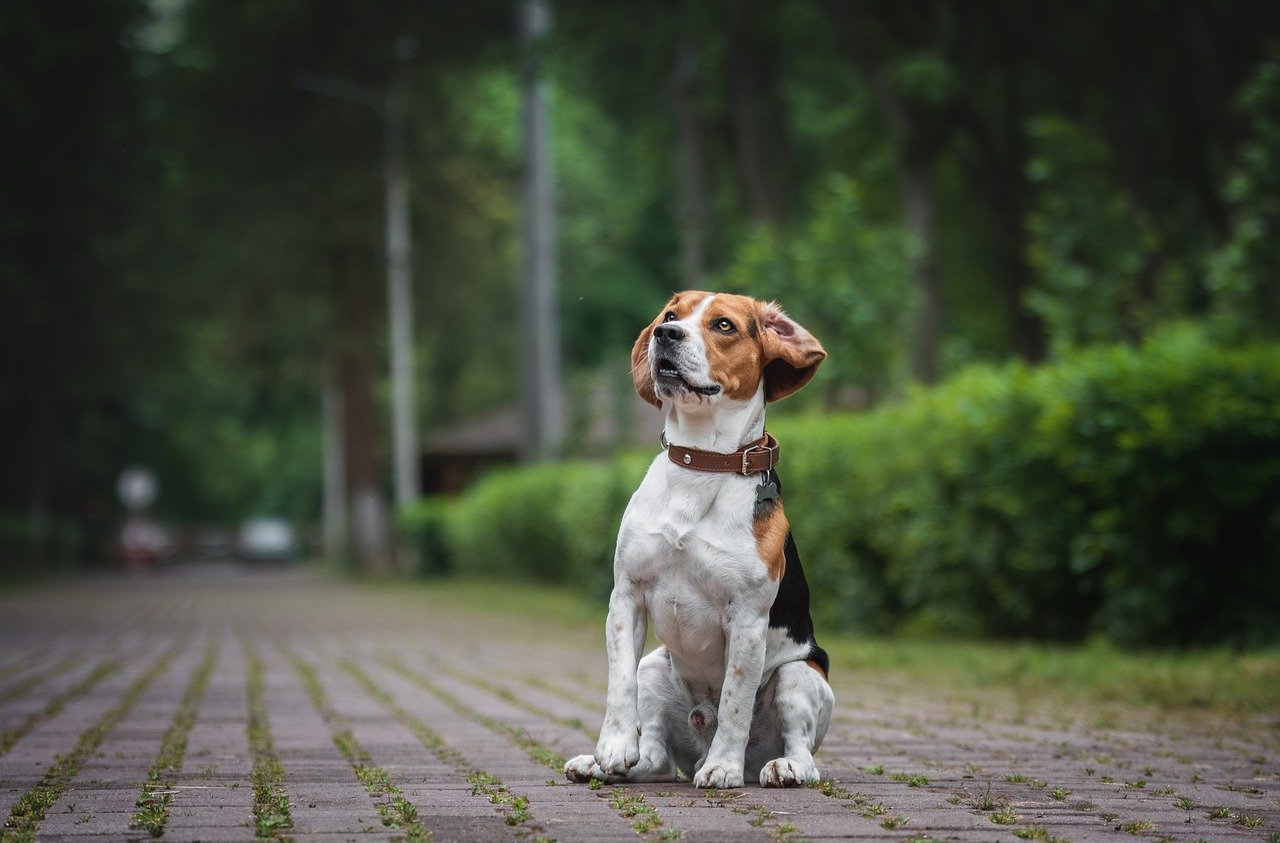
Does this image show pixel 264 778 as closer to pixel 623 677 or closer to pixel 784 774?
pixel 623 677

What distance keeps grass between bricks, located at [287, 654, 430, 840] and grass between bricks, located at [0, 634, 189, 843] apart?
3.38ft

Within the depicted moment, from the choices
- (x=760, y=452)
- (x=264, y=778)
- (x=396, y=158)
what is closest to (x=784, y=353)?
(x=760, y=452)

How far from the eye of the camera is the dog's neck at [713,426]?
545 centimetres

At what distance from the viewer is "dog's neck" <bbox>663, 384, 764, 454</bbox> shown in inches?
215

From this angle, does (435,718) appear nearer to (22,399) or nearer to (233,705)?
(233,705)

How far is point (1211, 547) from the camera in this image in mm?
10984

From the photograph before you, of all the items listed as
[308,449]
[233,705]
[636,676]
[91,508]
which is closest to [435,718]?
[233,705]

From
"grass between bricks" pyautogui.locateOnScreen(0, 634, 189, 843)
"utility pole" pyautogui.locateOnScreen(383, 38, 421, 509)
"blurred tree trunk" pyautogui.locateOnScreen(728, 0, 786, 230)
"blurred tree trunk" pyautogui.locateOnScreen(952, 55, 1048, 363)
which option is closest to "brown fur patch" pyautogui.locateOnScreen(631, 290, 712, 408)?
"grass between bricks" pyautogui.locateOnScreen(0, 634, 189, 843)

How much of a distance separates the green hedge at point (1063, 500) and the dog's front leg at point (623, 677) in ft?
20.6

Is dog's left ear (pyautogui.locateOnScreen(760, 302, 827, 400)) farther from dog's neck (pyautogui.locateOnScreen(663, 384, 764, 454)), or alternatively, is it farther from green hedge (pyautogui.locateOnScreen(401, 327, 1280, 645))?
green hedge (pyautogui.locateOnScreen(401, 327, 1280, 645))

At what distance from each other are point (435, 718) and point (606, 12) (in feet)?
67.7

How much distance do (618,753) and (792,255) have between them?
57.3ft

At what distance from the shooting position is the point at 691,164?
1145 inches

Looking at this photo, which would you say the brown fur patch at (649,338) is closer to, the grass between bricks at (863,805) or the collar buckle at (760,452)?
the collar buckle at (760,452)
